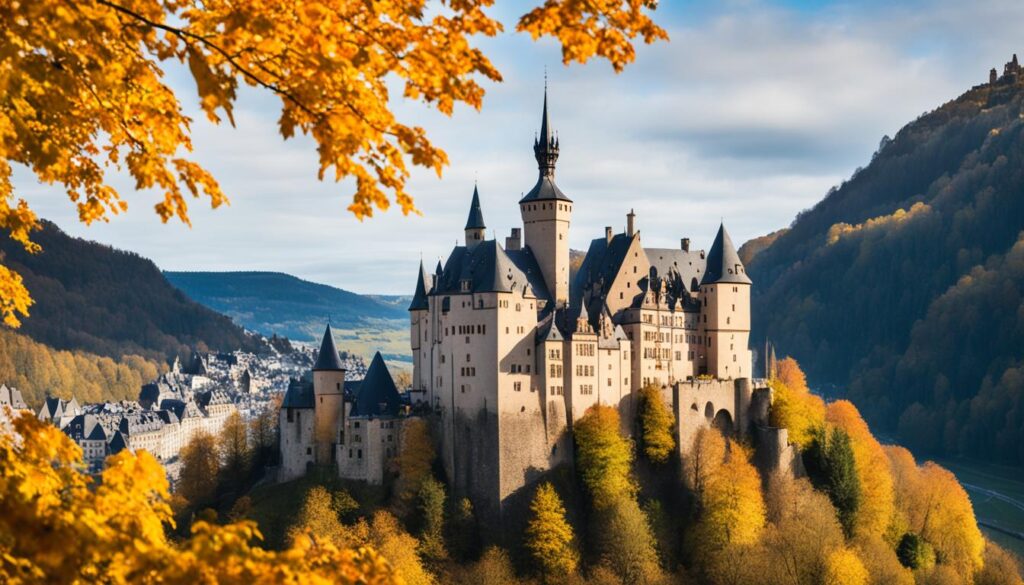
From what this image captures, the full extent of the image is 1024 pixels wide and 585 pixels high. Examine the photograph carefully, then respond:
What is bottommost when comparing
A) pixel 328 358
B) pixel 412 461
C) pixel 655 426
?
pixel 412 461

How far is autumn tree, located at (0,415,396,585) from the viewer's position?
10.8 m

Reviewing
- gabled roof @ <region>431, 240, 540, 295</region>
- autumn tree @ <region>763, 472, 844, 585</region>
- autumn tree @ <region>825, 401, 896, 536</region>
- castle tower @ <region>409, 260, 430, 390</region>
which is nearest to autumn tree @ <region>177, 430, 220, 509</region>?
castle tower @ <region>409, 260, 430, 390</region>

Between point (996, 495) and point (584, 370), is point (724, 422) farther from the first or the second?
point (996, 495)

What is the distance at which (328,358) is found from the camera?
73.8 metres

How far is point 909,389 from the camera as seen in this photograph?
168250 mm

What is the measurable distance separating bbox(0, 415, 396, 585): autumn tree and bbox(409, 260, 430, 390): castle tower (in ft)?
195

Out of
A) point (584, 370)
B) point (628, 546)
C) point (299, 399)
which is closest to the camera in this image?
point (628, 546)

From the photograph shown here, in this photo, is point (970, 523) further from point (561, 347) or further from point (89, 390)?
point (89, 390)

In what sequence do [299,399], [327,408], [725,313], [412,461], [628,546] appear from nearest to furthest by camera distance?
[628,546]
[412,461]
[327,408]
[299,399]
[725,313]

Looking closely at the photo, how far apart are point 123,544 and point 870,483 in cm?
7428

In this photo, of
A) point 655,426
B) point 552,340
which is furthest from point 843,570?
point 552,340

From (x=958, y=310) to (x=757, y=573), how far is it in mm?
120468

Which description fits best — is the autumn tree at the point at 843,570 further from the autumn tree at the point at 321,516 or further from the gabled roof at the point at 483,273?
the autumn tree at the point at 321,516

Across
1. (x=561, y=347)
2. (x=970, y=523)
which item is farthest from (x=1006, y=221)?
(x=561, y=347)
